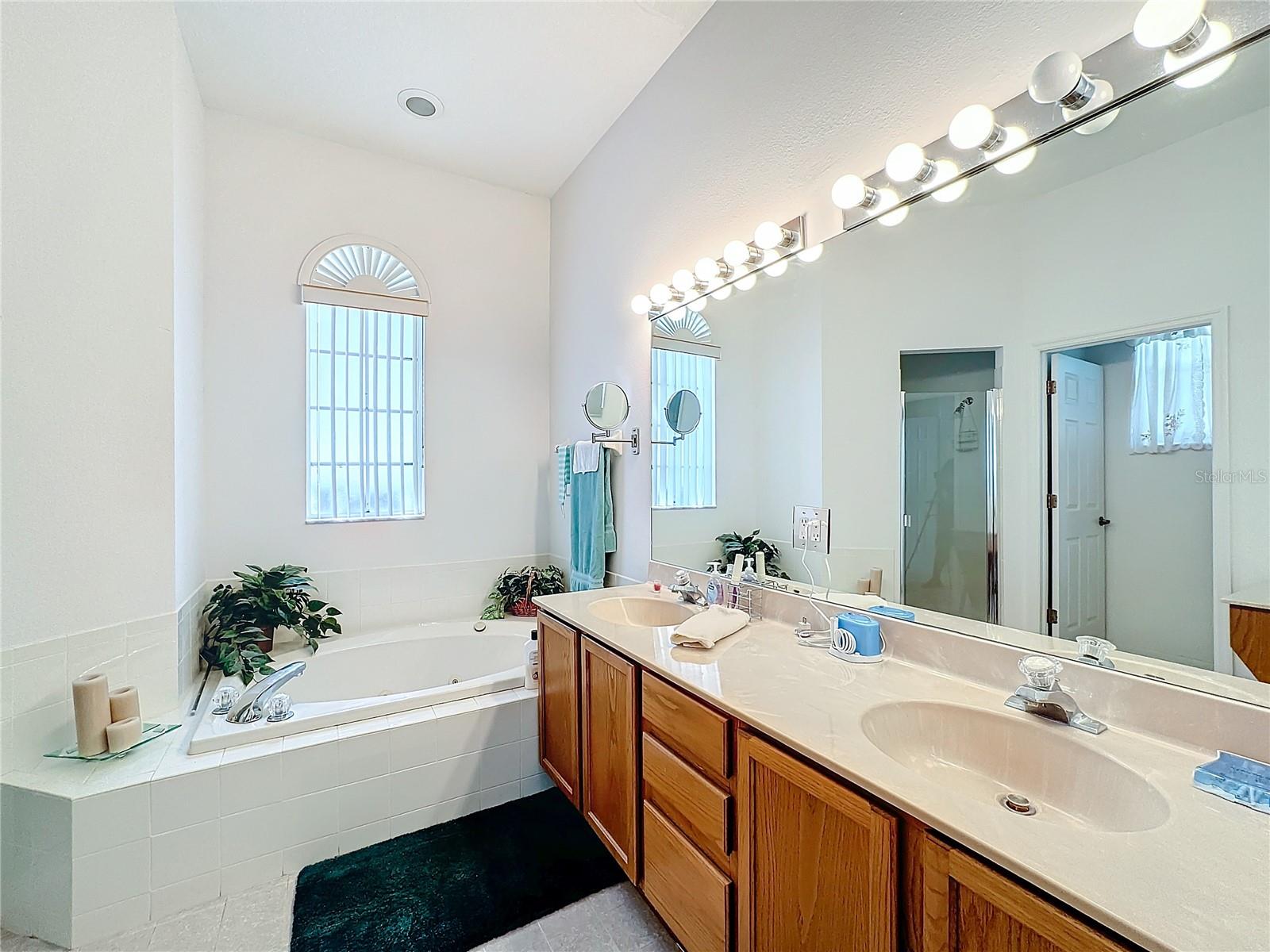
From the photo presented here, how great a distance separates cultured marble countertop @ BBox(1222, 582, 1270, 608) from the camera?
3.10 ft

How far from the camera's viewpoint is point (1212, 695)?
0.98 m

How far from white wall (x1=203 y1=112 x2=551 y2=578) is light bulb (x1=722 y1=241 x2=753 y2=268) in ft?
2.23

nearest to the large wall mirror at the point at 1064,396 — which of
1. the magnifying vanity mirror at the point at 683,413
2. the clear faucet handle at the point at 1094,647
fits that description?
the clear faucet handle at the point at 1094,647

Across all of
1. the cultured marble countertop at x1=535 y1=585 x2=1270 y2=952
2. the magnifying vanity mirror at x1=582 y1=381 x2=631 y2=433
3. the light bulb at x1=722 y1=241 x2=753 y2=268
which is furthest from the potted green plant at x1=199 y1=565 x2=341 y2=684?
the light bulb at x1=722 y1=241 x2=753 y2=268

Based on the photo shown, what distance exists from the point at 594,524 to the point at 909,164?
76.1 inches

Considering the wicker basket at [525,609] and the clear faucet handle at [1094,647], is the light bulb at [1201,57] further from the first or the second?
the wicker basket at [525,609]

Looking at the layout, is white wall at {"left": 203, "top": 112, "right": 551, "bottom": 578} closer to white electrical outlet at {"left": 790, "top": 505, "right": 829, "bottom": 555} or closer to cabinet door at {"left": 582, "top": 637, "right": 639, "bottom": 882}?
white electrical outlet at {"left": 790, "top": 505, "right": 829, "bottom": 555}

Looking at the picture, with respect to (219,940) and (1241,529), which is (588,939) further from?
(1241,529)

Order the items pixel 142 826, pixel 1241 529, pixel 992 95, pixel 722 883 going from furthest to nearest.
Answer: pixel 142 826 < pixel 992 95 < pixel 722 883 < pixel 1241 529

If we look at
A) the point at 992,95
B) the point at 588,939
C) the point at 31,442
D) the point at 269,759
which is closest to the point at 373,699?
the point at 269,759

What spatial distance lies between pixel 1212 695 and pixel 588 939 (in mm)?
1636

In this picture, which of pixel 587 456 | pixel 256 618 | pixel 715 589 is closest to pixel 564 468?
pixel 587 456

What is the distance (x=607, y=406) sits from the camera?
2762 mm

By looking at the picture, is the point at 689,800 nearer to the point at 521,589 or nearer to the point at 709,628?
the point at 709,628
